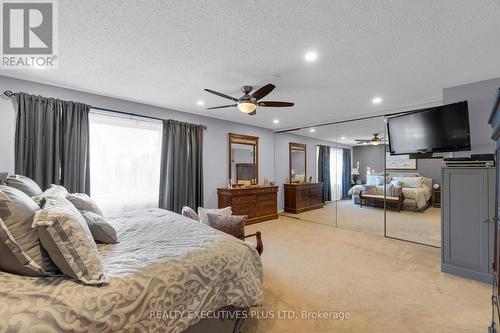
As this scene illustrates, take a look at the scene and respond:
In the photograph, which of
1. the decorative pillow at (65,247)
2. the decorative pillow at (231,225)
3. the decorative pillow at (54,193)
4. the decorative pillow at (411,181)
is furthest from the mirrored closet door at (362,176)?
the decorative pillow at (54,193)

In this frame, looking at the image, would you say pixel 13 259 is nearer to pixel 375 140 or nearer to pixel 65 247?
pixel 65 247

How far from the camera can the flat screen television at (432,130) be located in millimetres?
2803

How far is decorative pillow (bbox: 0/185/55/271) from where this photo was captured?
111cm

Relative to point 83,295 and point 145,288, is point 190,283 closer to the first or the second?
point 145,288

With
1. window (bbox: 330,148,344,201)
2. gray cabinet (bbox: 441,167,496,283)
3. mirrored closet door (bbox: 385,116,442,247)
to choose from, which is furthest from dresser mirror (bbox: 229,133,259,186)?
gray cabinet (bbox: 441,167,496,283)

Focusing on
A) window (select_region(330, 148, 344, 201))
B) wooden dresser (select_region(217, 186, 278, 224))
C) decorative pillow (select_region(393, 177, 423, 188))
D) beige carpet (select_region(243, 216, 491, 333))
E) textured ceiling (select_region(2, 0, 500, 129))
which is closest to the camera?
textured ceiling (select_region(2, 0, 500, 129))

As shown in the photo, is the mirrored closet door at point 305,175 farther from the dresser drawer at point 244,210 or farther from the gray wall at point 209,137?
the dresser drawer at point 244,210

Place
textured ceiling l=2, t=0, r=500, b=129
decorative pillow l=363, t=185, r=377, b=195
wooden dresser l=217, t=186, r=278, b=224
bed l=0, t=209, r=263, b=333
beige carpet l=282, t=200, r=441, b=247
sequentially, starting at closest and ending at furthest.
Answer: bed l=0, t=209, r=263, b=333 < textured ceiling l=2, t=0, r=500, b=129 < beige carpet l=282, t=200, r=441, b=247 < decorative pillow l=363, t=185, r=377, b=195 < wooden dresser l=217, t=186, r=278, b=224

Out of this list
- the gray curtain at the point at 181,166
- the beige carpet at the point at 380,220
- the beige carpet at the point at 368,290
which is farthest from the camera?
the gray curtain at the point at 181,166

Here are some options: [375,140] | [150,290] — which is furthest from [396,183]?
[150,290]

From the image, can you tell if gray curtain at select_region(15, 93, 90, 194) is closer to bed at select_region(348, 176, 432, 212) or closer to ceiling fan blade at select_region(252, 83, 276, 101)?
ceiling fan blade at select_region(252, 83, 276, 101)

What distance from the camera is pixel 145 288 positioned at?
1185 millimetres

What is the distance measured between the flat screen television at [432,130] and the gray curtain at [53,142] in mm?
4852

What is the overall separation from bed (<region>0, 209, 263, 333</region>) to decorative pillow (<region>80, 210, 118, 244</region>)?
77 millimetres
